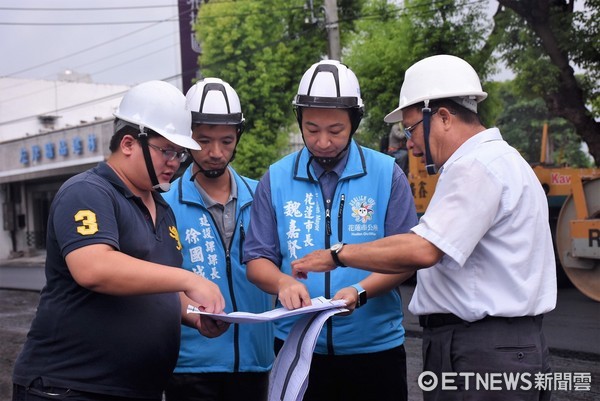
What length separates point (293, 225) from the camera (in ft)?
10.3

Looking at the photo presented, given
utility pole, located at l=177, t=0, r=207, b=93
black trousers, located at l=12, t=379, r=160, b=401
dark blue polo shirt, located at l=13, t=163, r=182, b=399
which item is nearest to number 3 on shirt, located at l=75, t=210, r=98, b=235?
dark blue polo shirt, located at l=13, t=163, r=182, b=399

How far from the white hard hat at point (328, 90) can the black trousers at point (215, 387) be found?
1307 millimetres

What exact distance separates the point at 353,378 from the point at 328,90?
1.26m

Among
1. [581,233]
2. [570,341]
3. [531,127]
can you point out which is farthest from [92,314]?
[531,127]

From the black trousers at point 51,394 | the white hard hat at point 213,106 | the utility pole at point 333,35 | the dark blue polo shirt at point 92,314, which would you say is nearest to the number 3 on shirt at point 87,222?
the dark blue polo shirt at point 92,314

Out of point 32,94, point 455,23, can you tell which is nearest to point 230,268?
point 455,23

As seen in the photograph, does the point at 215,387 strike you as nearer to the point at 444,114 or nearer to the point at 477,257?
the point at 477,257

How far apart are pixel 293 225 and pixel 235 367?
2.45 feet

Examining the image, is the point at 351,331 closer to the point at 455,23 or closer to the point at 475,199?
the point at 475,199

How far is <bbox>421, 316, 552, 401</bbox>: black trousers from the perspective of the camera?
2547 millimetres

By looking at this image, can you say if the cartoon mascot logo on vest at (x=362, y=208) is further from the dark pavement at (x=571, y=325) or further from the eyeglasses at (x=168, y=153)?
the dark pavement at (x=571, y=325)

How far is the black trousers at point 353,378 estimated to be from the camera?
3.11 meters

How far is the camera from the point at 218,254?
339 centimetres

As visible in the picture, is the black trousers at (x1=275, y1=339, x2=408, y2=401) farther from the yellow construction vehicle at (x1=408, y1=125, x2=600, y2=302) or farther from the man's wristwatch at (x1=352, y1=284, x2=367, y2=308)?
the yellow construction vehicle at (x1=408, y1=125, x2=600, y2=302)
